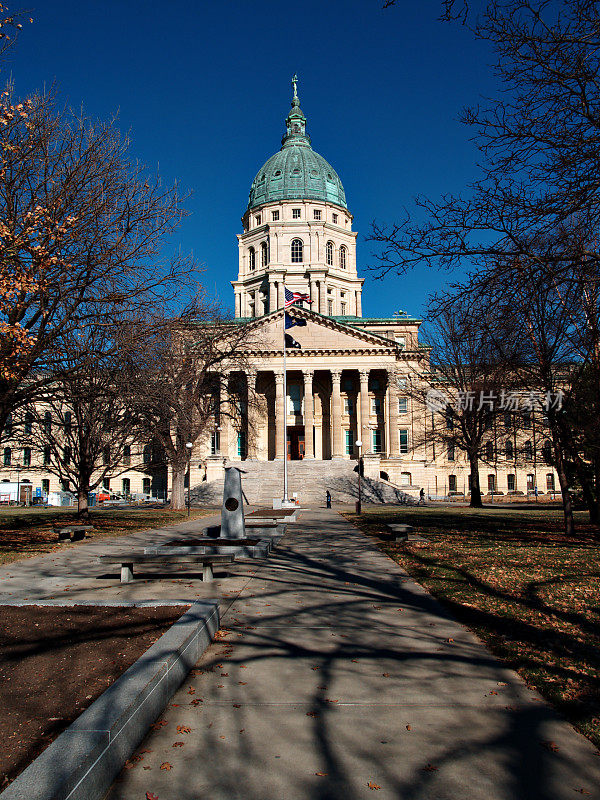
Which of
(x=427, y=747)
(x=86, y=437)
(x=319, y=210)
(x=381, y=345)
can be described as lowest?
(x=427, y=747)

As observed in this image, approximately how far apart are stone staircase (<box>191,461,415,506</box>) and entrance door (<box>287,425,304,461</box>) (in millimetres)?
9423

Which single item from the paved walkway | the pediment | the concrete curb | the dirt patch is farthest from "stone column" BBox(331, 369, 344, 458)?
the concrete curb

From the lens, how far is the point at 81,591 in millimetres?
9914

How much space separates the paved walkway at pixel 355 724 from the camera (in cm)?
380

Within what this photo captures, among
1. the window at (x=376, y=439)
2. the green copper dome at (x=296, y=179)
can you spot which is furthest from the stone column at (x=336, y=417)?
the green copper dome at (x=296, y=179)

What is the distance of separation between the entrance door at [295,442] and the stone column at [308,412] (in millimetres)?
3552

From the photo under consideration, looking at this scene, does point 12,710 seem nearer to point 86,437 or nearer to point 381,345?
point 86,437

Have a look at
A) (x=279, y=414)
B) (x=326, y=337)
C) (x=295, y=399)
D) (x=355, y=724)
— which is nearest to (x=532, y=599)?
(x=355, y=724)

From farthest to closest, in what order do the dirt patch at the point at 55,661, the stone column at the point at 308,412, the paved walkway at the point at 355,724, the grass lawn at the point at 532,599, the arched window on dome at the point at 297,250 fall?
the arched window on dome at the point at 297,250 < the stone column at the point at 308,412 < the grass lawn at the point at 532,599 < the dirt patch at the point at 55,661 < the paved walkway at the point at 355,724

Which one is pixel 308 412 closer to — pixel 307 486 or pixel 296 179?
pixel 307 486

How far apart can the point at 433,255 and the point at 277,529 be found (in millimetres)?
11708

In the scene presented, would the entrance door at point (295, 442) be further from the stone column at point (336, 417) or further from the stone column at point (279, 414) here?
the stone column at point (336, 417)

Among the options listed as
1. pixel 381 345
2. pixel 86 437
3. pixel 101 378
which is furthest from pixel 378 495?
pixel 101 378

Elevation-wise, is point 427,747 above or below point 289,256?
below
